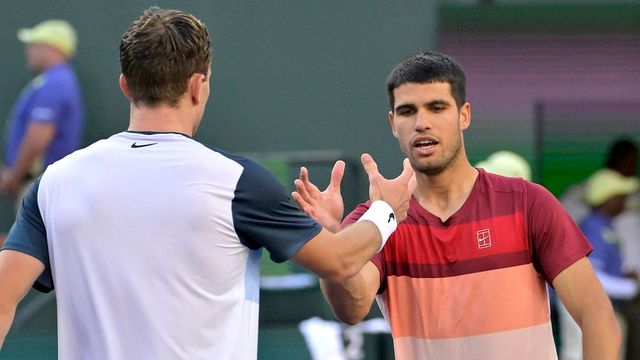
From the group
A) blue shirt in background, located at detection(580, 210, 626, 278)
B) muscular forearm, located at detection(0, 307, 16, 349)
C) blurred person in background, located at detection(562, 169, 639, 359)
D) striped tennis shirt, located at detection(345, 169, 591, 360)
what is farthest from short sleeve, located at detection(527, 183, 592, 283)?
blue shirt in background, located at detection(580, 210, 626, 278)

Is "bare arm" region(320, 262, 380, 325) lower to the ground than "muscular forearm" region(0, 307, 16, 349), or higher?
lower

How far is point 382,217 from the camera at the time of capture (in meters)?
3.72

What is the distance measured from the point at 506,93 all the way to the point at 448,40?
591 mm

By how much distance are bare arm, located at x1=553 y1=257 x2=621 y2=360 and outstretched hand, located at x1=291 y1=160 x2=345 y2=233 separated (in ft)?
2.42

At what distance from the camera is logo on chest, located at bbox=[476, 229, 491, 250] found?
416cm

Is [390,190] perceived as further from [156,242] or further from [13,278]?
[13,278]

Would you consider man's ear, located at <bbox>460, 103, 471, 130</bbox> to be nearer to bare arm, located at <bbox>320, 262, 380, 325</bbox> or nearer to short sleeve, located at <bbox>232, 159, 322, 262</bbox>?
bare arm, located at <bbox>320, 262, 380, 325</bbox>

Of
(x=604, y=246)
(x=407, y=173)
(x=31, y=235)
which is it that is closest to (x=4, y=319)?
(x=31, y=235)

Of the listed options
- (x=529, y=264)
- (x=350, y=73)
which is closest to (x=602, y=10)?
(x=350, y=73)

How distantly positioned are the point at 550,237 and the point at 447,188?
412mm

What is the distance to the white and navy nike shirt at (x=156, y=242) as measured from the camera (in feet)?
10.9

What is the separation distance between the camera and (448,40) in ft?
31.3

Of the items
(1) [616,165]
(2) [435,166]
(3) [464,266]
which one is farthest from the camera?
(1) [616,165]

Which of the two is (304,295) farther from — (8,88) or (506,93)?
(8,88)
